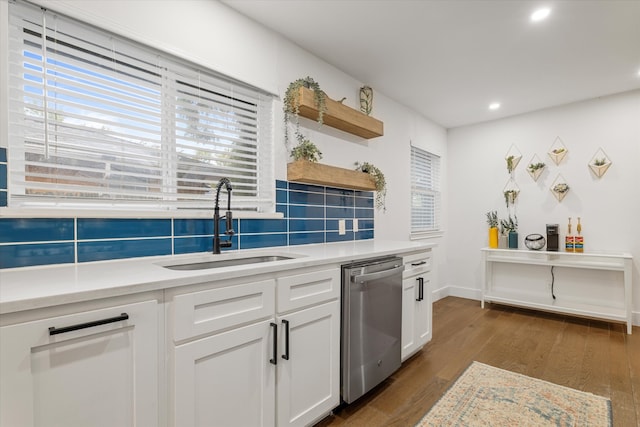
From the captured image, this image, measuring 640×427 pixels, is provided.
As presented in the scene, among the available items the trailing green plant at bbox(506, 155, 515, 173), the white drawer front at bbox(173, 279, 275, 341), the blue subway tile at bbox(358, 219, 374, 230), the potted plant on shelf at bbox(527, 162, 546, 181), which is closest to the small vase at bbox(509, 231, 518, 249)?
the potted plant on shelf at bbox(527, 162, 546, 181)

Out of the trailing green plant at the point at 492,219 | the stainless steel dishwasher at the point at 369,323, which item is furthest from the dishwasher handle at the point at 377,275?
the trailing green plant at the point at 492,219

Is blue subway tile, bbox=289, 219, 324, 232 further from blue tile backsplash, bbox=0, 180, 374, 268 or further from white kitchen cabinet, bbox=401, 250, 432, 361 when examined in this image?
white kitchen cabinet, bbox=401, 250, 432, 361

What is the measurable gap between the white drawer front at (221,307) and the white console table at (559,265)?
3429 mm

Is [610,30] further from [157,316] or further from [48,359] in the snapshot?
Answer: [48,359]

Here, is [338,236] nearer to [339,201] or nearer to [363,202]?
[339,201]

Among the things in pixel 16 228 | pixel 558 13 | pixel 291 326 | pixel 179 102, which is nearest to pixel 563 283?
pixel 558 13

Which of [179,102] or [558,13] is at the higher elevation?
[558,13]

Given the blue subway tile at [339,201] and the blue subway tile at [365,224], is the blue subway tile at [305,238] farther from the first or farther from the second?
the blue subway tile at [365,224]

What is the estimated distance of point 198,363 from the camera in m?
1.18

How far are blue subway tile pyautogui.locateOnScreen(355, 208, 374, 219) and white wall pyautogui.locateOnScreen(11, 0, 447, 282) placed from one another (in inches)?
5.4

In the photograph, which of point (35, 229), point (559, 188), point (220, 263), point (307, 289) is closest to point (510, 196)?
point (559, 188)

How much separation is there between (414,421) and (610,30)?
2.92m

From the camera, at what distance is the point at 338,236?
8.87 ft

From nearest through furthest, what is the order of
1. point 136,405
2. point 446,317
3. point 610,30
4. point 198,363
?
point 136,405
point 198,363
point 610,30
point 446,317
